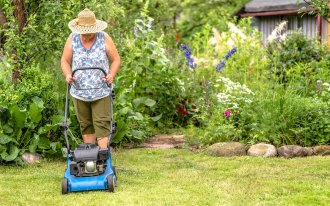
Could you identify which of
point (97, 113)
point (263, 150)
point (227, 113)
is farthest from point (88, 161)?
point (227, 113)

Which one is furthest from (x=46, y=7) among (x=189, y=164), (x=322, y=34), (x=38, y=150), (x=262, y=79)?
(x=322, y=34)

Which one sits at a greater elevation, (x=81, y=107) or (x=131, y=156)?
(x=81, y=107)

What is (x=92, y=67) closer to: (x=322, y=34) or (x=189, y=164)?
(x=189, y=164)

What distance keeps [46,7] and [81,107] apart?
2.03 m

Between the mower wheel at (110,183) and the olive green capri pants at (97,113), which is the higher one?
the olive green capri pants at (97,113)

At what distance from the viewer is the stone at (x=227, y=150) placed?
897 cm

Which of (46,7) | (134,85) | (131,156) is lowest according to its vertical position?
(131,156)

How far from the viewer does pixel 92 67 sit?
7.08 metres

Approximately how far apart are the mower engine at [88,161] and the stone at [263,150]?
2536 millimetres

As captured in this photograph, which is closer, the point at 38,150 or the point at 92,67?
the point at 92,67

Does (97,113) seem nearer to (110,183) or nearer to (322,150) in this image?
(110,183)

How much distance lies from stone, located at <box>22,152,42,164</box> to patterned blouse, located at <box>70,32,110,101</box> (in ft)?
4.83

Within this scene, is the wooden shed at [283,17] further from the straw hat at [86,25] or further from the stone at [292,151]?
the straw hat at [86,25]

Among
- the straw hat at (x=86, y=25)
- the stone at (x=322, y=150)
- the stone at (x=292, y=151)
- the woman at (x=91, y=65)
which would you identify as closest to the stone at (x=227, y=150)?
the stone at (x=292, y=151)
